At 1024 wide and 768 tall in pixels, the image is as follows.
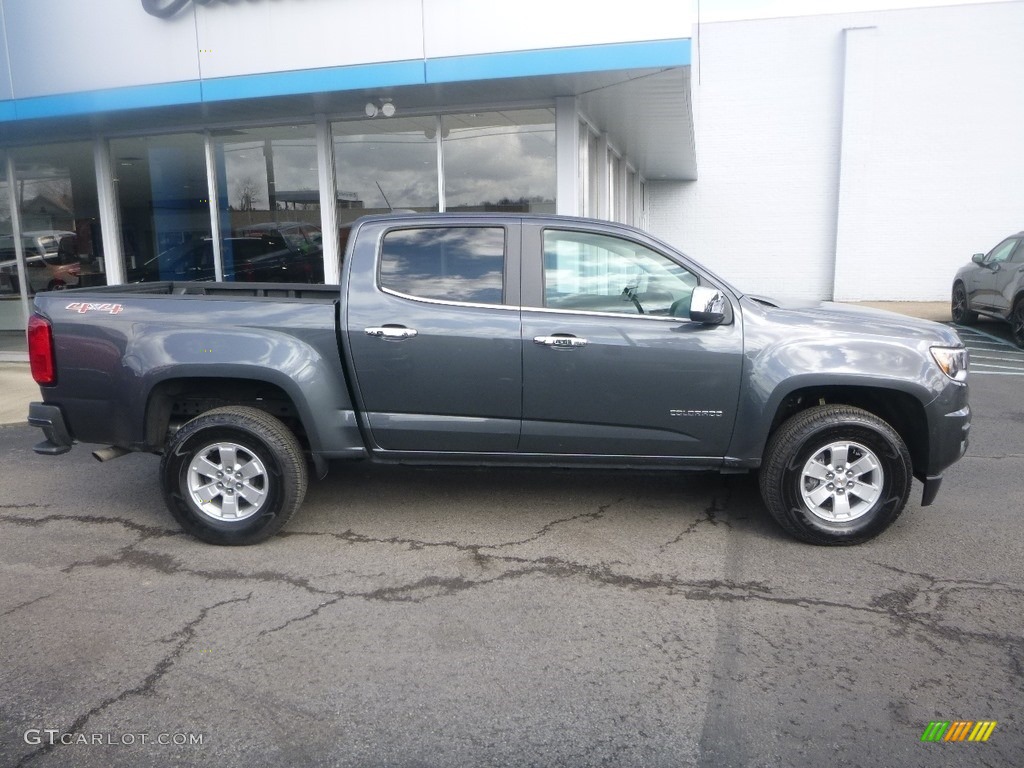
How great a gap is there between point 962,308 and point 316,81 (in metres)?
11.7

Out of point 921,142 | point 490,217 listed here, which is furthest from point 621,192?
point 490,217

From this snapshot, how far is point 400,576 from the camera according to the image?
14.7 feet

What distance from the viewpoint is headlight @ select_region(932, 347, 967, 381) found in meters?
4.69

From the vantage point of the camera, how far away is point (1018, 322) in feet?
40.5

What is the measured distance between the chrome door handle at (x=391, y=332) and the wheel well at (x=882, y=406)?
2136mm

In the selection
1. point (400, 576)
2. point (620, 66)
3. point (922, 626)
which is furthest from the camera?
point (620, 66)

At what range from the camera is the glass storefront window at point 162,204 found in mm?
11727

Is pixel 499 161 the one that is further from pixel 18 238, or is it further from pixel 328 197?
pixel 18 238

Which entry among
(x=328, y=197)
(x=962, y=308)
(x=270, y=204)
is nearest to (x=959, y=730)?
(x=328, y=197)

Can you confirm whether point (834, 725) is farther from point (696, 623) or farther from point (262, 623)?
point (262, 623)

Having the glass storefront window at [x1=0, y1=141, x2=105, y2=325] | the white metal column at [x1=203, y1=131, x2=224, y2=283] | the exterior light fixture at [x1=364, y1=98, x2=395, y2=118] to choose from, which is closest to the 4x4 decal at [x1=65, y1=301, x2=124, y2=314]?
the exterior light fixture at [x1=364, y1=98, x2=395, y2=118]

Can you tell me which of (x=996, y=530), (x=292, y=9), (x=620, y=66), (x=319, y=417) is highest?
(x=292, y=9)

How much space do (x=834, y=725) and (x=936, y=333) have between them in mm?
2582

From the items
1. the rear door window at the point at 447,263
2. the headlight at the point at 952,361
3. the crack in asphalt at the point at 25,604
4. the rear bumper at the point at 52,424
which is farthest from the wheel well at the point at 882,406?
the rear bumper at the point at 52,424
